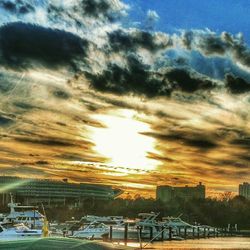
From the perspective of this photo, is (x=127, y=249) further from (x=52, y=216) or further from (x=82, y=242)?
(x=52, y=216)

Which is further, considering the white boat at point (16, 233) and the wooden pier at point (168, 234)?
the wooden pier at point (168, 234)

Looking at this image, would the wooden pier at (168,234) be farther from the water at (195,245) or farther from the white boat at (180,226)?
the water at (195,245)

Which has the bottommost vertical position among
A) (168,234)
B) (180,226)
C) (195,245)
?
(195,245)

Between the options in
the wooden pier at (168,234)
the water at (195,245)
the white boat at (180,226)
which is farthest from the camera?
the white boat at (180,226)

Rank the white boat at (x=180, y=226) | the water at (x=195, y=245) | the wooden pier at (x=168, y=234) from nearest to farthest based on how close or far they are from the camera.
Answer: the water at (x=195, y=245) → the wooden pier at (x=168, y=234) → the white boat at (x=180, y=226)

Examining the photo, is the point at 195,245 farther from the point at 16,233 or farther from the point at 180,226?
the point at 180,226

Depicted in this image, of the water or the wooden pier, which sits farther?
the wooden pier

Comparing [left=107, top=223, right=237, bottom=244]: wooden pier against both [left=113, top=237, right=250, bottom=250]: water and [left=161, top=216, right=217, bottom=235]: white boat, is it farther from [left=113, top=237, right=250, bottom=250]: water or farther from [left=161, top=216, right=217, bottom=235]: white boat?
[left=113, top=237, right=250, bottom=250]: water

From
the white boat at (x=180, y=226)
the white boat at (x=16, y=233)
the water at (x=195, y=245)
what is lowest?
the water at (x=195, y=245)

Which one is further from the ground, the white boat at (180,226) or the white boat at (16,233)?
the white boat at (180,226)

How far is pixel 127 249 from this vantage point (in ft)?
59.4

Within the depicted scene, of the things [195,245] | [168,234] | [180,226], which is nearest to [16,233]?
[195,245]

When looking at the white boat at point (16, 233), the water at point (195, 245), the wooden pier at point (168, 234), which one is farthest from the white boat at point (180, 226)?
the white boat at point (16, 233)

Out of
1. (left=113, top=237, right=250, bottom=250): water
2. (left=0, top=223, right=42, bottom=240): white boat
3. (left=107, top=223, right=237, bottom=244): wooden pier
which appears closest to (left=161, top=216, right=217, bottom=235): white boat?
(left=107, top=223, right=237, bottom=244): wooden pier
